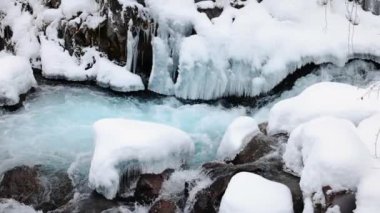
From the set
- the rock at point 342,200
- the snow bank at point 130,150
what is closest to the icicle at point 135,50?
the snow bank at point 130,150

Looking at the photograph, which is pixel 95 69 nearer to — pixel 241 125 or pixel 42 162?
pixel 42 162

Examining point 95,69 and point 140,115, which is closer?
point 140,115

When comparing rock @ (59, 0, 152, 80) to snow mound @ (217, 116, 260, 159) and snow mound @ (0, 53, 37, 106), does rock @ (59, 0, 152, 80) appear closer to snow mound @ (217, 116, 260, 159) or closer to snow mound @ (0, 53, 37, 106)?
snow mound @ (0, 53, 37, 106)

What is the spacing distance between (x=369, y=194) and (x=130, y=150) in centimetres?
228

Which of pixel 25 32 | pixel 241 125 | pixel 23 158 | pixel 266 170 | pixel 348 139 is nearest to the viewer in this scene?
pixel 348 139

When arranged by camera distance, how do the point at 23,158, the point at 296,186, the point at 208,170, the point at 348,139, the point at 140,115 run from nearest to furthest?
the point at 348,139 → the point at 296,186 → the point at 208,170 → the point at 23,158 → the point at 140,115

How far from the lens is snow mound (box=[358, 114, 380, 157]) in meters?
3.98

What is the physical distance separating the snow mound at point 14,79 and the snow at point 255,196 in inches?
166

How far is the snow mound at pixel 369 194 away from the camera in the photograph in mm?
3197

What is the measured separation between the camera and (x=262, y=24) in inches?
293

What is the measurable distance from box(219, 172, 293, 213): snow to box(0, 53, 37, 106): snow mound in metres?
4.22

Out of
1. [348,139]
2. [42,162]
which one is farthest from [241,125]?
[42,162]

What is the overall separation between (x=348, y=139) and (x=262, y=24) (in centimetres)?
404

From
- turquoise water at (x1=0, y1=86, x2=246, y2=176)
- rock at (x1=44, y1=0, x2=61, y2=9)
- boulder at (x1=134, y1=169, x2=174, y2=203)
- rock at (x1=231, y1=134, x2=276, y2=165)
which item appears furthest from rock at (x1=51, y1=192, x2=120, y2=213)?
rock at (x1=44, y1=0, x2=61, y2=9)
